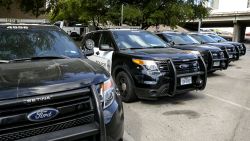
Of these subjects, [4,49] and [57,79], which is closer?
[57,79]

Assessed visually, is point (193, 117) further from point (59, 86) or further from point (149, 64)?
point (59, 86)

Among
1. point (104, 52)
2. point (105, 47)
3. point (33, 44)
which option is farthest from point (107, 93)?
point (104, 52)

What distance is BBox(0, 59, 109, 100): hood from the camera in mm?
3070

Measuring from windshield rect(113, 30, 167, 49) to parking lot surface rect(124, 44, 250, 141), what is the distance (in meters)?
1.37

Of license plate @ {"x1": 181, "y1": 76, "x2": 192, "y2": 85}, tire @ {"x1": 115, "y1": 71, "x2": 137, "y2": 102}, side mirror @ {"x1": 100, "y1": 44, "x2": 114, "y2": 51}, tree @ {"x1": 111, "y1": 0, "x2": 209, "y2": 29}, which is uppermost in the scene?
tree @ {"x1": 111, "y1": 0, "x2": 209, "y2": 29}

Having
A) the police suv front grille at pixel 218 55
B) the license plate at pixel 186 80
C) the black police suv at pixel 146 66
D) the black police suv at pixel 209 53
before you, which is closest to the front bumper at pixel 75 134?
the black police suv at pixel 146 66

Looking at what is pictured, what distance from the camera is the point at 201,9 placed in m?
22.0

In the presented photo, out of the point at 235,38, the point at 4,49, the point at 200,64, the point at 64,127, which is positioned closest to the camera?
the point at 64,127

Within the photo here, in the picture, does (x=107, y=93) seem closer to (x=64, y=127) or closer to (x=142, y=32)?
(x=64, y=127)

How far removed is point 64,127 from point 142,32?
5.84 metres

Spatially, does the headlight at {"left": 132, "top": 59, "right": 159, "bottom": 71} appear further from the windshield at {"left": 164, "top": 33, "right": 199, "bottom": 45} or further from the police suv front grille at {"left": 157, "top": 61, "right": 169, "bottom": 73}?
the windshield at {"left": 164, "top": 33, "right": 199, "bottom": 45}

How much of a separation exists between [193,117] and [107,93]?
3129 mm

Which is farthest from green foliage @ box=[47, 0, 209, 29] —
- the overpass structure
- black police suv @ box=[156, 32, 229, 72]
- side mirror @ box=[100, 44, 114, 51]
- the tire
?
the overpass structure

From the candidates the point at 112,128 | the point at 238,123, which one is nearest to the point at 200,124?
the point at 238,123
